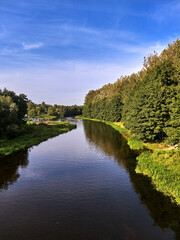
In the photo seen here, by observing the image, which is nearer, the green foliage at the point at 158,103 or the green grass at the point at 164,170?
the green grass at the point at 164,170

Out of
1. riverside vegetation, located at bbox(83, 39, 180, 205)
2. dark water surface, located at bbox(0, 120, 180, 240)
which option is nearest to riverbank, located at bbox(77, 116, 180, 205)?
riverside vegetation, located at bbox(83, 39, 180, 205)

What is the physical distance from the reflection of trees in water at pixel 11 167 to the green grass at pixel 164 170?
67.0ft

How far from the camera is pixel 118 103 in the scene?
368ft

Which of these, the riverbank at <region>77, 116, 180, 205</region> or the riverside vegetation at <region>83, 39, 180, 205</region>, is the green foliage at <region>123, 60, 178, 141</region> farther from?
the riverbank at <region>77, 116, 180, 205</region>

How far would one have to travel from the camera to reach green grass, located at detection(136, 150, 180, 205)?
868 inches

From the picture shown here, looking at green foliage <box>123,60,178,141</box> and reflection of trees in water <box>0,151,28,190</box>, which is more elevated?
green foliage <box>123,60,178,141</box>

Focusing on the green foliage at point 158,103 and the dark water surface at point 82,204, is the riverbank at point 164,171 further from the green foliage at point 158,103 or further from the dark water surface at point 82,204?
the green foliage at point 158,103

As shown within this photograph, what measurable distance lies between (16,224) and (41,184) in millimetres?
9097

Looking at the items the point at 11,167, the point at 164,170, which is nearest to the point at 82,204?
the point at 164,170

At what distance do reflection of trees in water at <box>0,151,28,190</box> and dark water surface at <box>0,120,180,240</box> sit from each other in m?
0.14

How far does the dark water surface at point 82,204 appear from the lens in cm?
1617

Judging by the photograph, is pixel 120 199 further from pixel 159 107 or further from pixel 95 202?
pixel 159 107

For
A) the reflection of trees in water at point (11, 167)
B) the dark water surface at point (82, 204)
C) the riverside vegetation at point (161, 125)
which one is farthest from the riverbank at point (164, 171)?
the reflection of trees in water at point (11, 167)

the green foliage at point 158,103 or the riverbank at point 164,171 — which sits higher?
the green foliage at point 158,103
